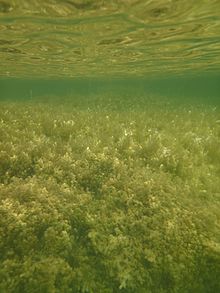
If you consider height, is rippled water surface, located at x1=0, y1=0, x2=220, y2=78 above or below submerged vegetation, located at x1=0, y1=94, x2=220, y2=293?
above

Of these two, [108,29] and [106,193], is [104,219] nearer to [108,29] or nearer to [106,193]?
[106,193]

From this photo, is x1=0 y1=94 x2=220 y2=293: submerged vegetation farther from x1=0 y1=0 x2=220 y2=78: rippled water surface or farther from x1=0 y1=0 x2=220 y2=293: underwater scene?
x1=0 y1=0 x2=220 y2=78: rippled water surface

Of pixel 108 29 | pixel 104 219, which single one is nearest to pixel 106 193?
pixel 104 219

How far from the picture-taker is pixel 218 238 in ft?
23.3

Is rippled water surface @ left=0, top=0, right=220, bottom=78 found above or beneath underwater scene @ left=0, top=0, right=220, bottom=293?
above

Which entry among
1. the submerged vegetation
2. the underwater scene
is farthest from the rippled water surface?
the submerged vegetation

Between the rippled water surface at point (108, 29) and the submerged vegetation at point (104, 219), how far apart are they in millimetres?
5808

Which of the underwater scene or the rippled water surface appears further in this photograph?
the rippled water surface

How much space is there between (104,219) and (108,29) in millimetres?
11681

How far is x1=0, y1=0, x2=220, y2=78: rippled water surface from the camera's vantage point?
1179cm

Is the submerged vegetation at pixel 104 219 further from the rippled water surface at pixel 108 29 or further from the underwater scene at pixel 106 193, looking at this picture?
the rippled water surface at pixel 108 29

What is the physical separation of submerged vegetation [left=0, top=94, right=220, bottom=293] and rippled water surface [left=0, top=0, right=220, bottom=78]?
19.1 feet

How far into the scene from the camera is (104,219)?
24.4ft

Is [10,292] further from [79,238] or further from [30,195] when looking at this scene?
[30,195]
